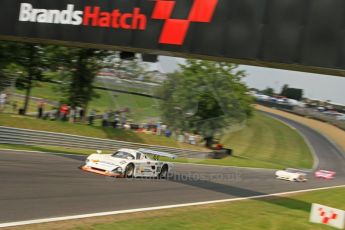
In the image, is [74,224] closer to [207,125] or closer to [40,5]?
[40,5]

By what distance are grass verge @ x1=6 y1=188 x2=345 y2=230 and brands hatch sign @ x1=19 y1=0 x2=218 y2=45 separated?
202 inches

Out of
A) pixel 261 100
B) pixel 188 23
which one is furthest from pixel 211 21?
pixel 261 100

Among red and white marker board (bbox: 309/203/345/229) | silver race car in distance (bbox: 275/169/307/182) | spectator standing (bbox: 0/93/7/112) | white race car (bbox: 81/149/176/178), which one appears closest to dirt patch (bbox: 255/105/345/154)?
silver race car in distance (bbox: 275/169/307/182)

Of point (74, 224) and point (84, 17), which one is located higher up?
point (84, 17)

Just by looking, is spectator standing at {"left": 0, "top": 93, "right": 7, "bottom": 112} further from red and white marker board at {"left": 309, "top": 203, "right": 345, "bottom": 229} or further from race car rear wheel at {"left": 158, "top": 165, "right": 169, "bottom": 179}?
red and white marker board at {"left": 309, "top": 203, "right": 345, "bottom": 229}

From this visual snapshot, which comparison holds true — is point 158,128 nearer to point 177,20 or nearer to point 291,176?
point 291,176

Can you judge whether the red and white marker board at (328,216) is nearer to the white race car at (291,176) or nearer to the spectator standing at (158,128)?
the white race car at (291,176)

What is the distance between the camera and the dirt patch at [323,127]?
62081mm

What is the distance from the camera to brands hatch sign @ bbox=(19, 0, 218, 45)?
13.9m

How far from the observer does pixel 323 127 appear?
70.7 m

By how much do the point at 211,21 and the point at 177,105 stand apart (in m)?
15.2

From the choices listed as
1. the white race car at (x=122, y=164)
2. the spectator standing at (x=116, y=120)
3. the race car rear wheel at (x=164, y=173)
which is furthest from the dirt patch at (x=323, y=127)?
the white race car at (x=122, y=164)

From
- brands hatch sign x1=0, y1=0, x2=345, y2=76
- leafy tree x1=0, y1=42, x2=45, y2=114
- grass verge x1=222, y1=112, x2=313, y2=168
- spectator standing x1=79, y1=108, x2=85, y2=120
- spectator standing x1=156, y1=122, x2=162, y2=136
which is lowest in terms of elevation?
grass verge x1=222, y1=112, x2=313, y2=168

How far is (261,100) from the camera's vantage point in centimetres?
9569
